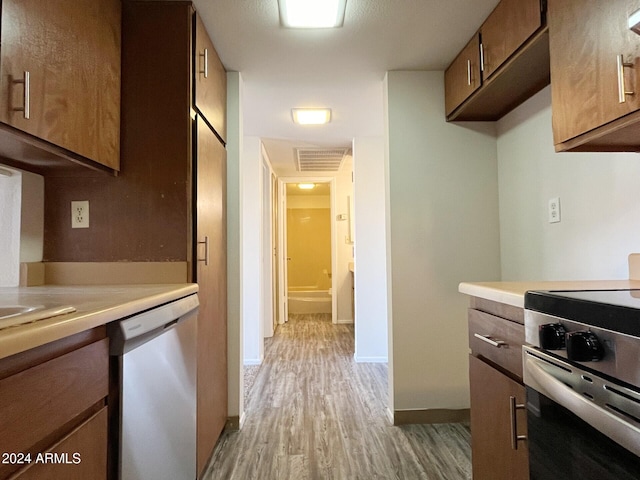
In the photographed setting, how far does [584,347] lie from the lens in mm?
759

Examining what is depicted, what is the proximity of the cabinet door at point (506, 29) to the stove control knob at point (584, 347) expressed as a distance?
3.98 feet

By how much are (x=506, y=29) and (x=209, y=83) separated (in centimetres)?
138

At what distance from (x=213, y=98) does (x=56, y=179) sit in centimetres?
83

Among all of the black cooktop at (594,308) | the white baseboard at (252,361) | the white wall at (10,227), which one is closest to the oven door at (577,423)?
the black cooktop at (594,308)

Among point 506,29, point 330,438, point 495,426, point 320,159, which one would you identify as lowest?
point 330,438

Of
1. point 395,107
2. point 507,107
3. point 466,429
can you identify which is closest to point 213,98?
point 395,107

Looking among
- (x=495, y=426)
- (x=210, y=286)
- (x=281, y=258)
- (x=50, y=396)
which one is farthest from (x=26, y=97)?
(x=281, y=258)

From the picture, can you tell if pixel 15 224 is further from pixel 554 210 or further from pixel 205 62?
pixel 554 210

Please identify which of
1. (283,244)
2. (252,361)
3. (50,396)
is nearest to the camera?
(50,396)

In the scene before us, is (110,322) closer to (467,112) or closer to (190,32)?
(190,32)

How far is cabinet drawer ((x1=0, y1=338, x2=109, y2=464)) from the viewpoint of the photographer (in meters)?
0.60

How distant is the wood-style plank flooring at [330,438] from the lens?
5.93 feet

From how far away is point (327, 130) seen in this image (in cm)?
345

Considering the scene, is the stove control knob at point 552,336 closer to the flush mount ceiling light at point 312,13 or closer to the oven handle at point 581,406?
the oven handle at point 581,406
